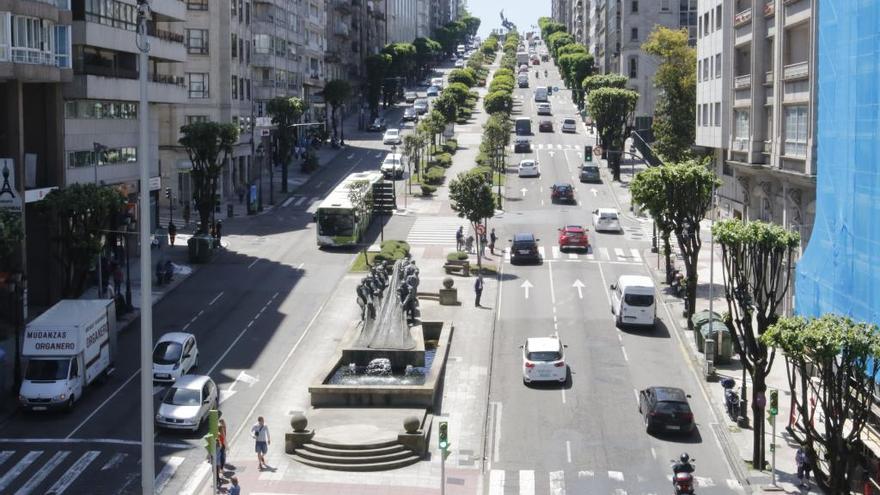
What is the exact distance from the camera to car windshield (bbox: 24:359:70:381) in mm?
40062

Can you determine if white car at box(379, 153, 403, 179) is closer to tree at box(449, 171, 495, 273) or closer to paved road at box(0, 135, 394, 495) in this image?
paved road at box(0, 135, 394, 495)

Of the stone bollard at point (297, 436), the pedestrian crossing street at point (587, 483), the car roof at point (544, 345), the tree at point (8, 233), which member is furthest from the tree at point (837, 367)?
the tree at point (8, 233)

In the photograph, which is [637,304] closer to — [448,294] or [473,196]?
[448,294]

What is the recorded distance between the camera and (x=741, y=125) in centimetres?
6291

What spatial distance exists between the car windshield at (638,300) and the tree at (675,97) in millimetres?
38834

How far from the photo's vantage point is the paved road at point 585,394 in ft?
116

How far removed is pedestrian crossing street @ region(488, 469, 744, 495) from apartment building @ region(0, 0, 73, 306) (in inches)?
1012

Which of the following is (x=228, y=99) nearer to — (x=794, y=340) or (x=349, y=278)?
(x=349, y=278)

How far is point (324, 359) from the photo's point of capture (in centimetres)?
4825

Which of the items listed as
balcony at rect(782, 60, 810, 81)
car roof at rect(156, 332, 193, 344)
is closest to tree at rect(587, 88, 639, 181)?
balcony at rect(782, 60, 810, 81)

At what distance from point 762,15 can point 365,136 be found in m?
90.8

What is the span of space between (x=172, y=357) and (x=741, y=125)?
36.0 m

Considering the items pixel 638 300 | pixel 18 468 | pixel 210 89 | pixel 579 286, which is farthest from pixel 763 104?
pixel 210 89

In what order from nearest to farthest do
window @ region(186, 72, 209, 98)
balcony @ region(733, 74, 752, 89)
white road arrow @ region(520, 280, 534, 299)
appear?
balcony @ region(733, 74, 752, 89) < white road arrow @ region(520, 280, 534, 299) < window @ region(186, 72, 209, 98)
